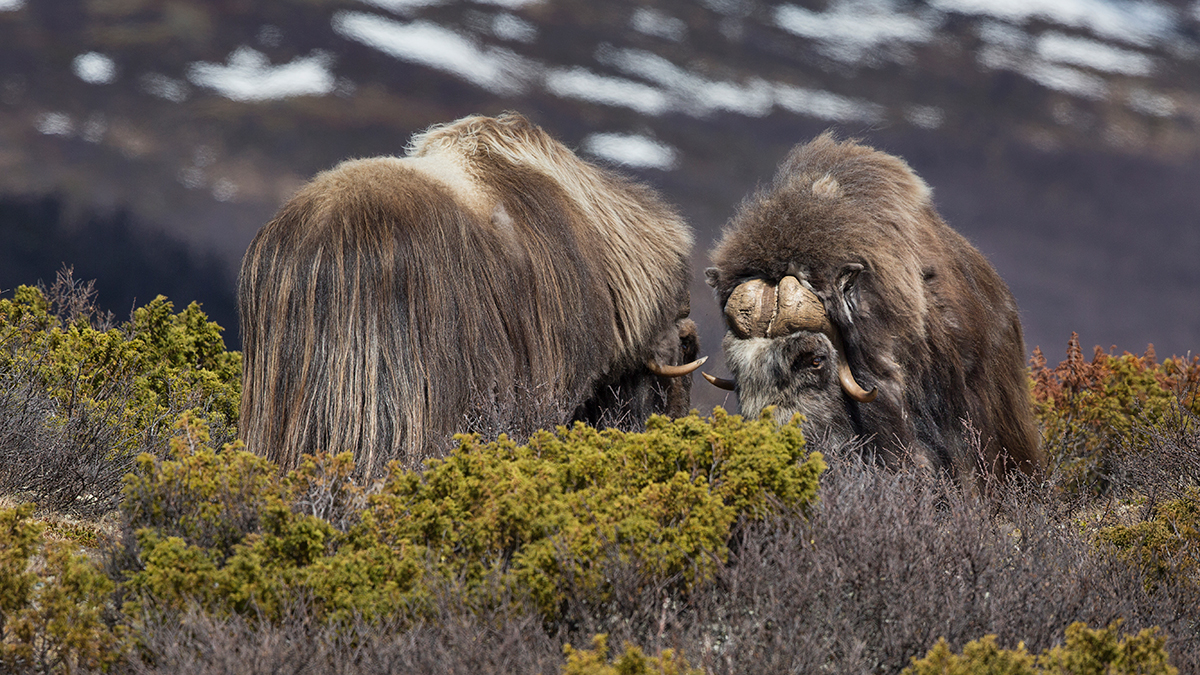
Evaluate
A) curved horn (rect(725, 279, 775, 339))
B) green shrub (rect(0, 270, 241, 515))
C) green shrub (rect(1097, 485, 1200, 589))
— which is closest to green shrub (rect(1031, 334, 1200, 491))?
green shrub (rect(1097, 485, 1200, 589))

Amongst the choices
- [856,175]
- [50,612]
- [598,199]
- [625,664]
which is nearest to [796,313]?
[856,175]

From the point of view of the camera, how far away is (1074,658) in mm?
2277

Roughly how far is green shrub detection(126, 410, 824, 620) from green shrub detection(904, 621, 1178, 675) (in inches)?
27.5

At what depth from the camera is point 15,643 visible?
101 inches

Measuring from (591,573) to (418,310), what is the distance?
1742 mm

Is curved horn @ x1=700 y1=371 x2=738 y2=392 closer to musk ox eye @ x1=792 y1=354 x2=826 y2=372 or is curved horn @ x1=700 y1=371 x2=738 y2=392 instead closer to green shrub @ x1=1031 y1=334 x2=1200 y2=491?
musk ox eye @ x1=792 y1=354 x2=826 y2=372

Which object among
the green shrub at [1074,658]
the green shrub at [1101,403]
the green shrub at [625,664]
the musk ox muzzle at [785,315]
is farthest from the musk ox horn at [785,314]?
the green shrub at [625,664]

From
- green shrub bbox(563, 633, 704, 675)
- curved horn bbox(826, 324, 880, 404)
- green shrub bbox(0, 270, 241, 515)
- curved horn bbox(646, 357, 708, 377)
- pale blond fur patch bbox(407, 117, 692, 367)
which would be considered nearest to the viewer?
green shrub bbox(563, 633, 704, 675)

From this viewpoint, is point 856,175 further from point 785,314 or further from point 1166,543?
point 1166,543

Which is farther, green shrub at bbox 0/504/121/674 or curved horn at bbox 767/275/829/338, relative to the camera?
curved horn at bbox 767/275/829/338

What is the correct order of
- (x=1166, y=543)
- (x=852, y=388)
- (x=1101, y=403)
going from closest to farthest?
(x=1166, y=543) → (x=852, y=388) → (x=1101, y=403)

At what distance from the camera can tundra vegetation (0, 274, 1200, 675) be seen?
2389 millimetres

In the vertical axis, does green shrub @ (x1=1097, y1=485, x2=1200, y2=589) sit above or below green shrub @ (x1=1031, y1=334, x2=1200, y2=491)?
above

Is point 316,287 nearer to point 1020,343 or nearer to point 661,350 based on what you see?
point 661,350
